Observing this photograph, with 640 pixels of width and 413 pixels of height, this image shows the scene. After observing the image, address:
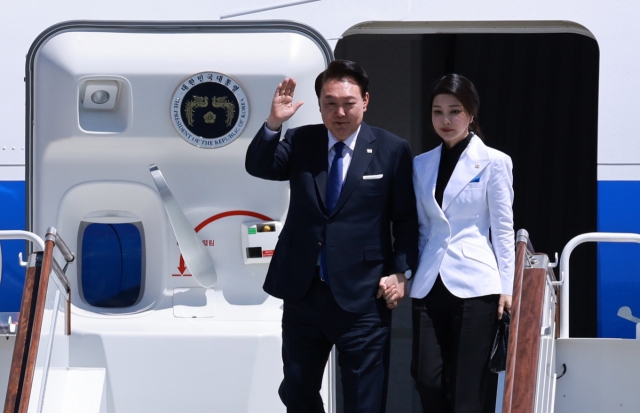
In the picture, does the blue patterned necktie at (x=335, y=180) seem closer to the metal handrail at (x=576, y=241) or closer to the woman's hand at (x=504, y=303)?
the woman's hand at (x=504, y=303)

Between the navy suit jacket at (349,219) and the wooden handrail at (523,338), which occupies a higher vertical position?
the navy suit jacket at (349,219)

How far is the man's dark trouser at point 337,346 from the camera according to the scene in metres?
2.96

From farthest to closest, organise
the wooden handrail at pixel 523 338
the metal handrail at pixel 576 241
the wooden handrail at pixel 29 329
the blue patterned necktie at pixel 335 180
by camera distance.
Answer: the metal handrail at pixel 576 241 → the blue patterned necktie at pixel 335 180 → the wooden handrail at pixel 29 329 → the wooden handrail at pixel 523 338

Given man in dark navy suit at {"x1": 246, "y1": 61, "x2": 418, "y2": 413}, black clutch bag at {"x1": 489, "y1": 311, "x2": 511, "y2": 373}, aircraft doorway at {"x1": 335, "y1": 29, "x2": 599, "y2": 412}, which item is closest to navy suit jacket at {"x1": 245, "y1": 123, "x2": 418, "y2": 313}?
man in dark navy suit at {"x1": 246, "y1": 61, "x2": 418, "y2": 413}

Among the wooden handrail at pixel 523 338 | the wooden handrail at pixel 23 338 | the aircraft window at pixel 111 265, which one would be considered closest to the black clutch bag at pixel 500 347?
the wooden handrail at pixel 523 338

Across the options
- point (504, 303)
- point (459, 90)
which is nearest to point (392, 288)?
point (504, 303)

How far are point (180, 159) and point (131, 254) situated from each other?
20.1 inches

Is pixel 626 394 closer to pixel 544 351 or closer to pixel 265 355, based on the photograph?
pixel 544 351

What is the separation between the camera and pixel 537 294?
281 cm

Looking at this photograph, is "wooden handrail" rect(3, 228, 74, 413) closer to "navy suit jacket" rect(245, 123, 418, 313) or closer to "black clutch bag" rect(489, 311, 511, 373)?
"navy suit jacket" rect(245, 123, 418, 313)

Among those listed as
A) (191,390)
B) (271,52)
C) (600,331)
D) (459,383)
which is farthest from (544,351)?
(271,52)

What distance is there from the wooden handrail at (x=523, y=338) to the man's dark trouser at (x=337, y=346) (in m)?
0.48

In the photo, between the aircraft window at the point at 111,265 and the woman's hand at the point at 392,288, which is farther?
the aircraft window at the point at 111,265

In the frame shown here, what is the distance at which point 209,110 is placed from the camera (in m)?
3.83
